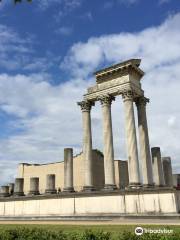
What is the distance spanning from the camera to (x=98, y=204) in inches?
1107

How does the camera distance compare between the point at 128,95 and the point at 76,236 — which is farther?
the point at 128,95

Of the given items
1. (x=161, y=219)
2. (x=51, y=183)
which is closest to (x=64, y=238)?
(x=161, y=219)

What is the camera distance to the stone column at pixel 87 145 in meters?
30.4

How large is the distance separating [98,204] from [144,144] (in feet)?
22.8

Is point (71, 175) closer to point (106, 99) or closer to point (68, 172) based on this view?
point (68, 172)

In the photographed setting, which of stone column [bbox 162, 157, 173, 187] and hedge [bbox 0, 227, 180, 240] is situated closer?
hedge [bbox 0, 227, 180, 240]

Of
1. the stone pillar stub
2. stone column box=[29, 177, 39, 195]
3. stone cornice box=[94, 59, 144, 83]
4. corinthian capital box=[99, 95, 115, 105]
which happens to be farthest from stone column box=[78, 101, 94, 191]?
the stone pillar stub

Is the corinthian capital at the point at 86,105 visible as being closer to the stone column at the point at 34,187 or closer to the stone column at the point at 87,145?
the stone column at the point at 87,145

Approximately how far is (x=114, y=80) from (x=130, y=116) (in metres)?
4.38

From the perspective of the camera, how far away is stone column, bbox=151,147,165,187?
99.1 feet

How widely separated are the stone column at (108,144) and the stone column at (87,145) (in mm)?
1851

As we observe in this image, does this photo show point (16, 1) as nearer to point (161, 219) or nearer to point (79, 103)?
→ point (161, 219)

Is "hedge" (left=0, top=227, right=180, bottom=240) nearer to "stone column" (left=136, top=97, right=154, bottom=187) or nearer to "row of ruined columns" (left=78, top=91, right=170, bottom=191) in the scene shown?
"row of ruined columns" (left=78, top=91, right=170, bottom=191)

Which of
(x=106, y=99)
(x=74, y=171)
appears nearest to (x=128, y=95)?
(x=106, y=99)
